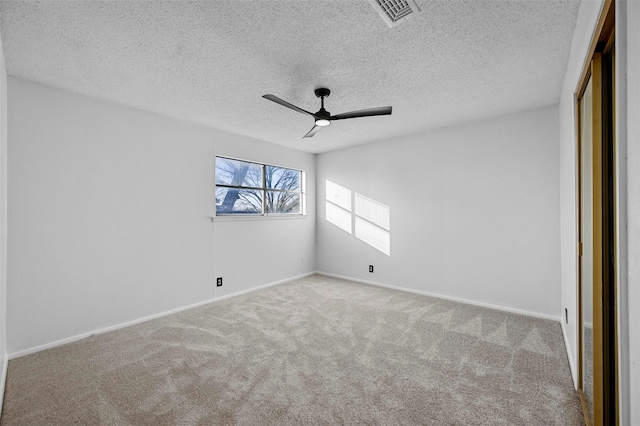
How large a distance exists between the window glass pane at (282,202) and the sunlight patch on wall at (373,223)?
1.12m

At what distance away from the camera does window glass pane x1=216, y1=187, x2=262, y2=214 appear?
166 inches

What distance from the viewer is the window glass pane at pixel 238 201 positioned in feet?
13.9

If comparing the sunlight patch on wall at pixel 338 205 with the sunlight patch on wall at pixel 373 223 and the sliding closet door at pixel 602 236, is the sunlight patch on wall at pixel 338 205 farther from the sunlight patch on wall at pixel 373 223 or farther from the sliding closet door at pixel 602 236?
the sliding closet door at pixel 602 236

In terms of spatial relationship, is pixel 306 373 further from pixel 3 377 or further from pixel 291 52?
pixel 291 52

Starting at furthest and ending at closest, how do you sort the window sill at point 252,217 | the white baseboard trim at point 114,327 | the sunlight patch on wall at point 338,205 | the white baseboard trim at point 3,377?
the sunlight patch on wall at point 338,205, the window sill at point 252,217, the white baseboard trim at point 114,327, the white baseboard trim at point 3,377

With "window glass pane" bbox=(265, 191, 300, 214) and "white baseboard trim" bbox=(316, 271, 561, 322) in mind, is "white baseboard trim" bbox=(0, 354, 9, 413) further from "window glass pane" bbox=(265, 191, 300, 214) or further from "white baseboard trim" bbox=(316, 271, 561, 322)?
"white baseboard trim" bbox=(316, 271, 561, 322)

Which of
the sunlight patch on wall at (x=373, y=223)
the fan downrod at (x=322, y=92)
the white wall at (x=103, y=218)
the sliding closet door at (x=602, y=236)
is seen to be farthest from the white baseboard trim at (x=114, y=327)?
the sliding closet door at (x=602, y=236)

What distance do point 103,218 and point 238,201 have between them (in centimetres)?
177

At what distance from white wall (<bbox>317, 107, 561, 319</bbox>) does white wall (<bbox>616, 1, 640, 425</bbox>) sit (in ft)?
9.05

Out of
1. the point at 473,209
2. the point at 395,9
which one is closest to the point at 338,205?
the point at 473,209

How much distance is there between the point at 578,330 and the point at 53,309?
4255 millimetres

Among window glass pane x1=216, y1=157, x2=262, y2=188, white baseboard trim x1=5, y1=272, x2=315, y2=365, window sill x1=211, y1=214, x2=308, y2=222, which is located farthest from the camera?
window glass pane x1=216, y1=157, x2=262, y2=188

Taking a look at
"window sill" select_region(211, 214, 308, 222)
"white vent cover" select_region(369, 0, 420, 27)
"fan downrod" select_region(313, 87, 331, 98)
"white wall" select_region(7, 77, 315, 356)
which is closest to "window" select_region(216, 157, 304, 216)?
"window sill" select_region(211, 214, 308, 222)

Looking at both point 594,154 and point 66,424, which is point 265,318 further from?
point 594,154
